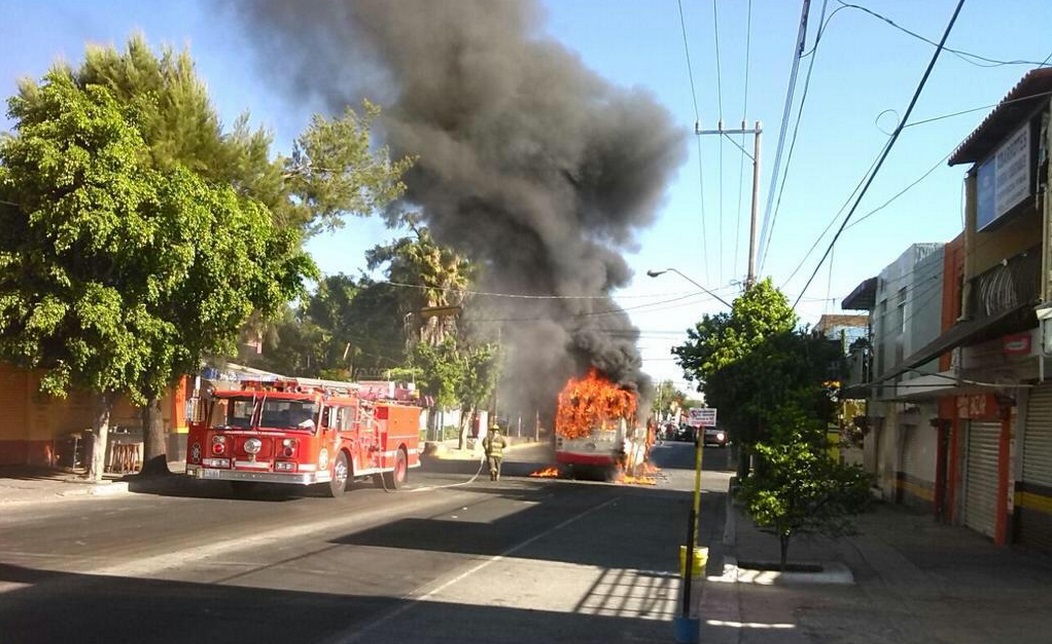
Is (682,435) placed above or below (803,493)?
below

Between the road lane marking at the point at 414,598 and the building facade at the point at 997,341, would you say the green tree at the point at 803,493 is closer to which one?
the building facade at the point at 997,341

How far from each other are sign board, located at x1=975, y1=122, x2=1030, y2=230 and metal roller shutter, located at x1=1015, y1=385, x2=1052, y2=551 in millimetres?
2568

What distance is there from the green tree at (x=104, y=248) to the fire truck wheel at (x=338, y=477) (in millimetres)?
3454

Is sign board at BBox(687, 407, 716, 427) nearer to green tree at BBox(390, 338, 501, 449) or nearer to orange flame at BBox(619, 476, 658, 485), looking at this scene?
orange flame at BBox(619, 476, 658, 485)

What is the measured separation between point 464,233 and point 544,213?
2.50 metres

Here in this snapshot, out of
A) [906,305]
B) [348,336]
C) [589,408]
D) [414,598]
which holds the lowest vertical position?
[414,598]

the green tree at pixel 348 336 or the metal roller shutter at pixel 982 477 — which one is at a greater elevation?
the green tree at pixel 348 336

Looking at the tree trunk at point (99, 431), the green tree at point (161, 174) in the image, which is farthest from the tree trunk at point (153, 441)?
the tree trunk at point (99, 431)

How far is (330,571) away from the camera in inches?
391

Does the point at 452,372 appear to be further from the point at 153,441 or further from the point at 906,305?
the point at 906,305

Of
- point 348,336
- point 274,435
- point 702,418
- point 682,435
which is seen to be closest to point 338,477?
point 274,435

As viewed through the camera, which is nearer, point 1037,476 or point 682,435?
point 1037,476

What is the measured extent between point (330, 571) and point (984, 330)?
839cm

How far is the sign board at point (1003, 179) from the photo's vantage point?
1262 centimetres
